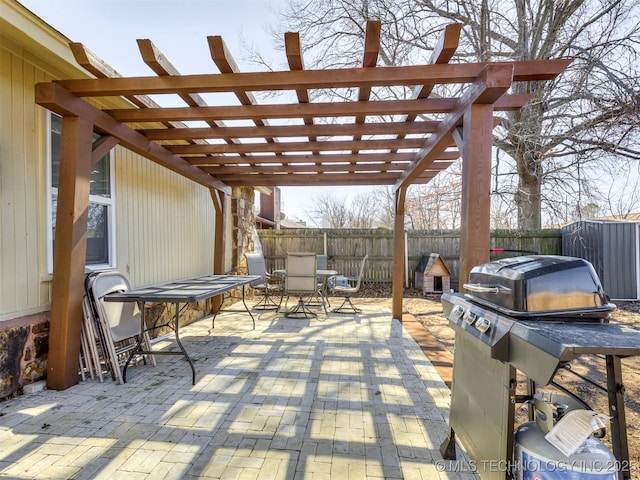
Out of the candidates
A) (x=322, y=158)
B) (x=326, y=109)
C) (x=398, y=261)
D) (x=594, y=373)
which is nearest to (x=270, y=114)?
(x=326, y=109)

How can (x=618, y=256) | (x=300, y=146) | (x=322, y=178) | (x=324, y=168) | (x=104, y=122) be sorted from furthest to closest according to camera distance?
(x=618, y=256), (x=322, y=178), (x=324, y=168), (x=300, y=146), (x=104, y=122)

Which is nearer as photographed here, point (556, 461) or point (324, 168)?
point (556, 461)

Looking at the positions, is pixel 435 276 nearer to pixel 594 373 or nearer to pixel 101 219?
pixel 594 373

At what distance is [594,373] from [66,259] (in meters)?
4.97

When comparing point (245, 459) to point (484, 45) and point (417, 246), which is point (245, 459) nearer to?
point (417, 246)

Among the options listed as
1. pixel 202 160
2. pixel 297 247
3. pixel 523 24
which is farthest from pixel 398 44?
pixel 202 160

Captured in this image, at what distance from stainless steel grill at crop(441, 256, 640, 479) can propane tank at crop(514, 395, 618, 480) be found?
5 centimetres

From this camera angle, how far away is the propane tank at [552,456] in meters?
1.01

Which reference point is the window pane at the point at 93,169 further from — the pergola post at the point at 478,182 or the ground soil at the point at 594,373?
the ground soil at the point at 594,373

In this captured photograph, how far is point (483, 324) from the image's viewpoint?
1295 mm

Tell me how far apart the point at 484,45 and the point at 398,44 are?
1981 millimetres

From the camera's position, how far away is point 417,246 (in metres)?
8.47

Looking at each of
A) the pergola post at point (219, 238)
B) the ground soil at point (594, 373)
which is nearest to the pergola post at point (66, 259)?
the pergola post at point (219, 238)

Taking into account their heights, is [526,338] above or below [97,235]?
below
